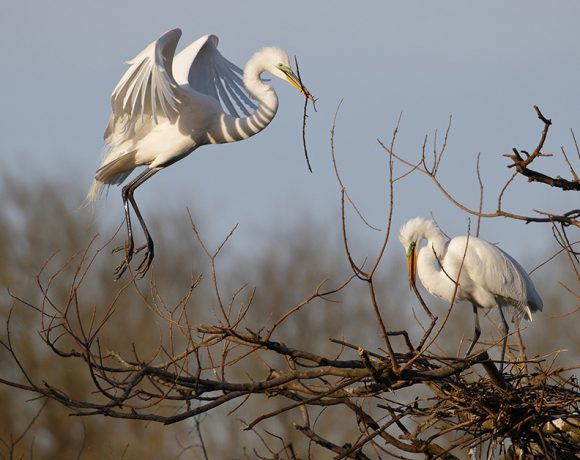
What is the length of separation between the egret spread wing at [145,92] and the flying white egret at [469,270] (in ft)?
A: 5.99

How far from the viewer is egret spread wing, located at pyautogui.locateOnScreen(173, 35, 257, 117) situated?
25.0 ft

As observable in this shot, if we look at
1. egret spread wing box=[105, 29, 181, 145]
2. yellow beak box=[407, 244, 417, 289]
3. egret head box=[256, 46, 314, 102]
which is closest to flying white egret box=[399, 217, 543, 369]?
yellow beak box=[407, 244, 417, 289]

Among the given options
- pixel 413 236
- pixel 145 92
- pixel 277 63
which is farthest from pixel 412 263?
pixel 145 92

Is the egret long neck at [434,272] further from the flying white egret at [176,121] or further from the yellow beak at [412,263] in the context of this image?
the flying white egret at [176,121]

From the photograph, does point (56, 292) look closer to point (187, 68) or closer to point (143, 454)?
point (143, 454)

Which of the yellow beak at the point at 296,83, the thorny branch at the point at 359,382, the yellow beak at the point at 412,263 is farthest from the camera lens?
the yellow beak at the point at 296,83

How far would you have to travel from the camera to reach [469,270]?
638 centimetres

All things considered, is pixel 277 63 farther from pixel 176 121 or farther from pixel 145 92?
pixel 145 92

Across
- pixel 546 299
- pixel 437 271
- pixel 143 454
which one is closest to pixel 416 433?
pixel 437 271

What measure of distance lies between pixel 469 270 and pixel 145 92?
242cm

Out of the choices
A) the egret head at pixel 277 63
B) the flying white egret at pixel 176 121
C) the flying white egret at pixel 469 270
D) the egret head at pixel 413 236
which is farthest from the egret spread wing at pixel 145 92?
the flying white egret at pixel 469 270

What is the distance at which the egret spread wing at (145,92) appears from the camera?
6.10 meters

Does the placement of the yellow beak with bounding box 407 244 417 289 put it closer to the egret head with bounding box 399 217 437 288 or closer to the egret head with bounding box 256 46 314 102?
the egret head with bounding box 399 217 437 288

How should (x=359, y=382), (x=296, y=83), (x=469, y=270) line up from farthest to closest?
1. (x=296, y=83)
2. (x=469, y=270)
3. (x=359, y=382)
